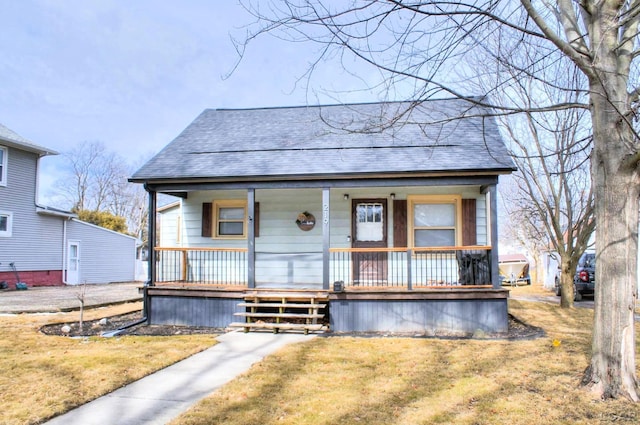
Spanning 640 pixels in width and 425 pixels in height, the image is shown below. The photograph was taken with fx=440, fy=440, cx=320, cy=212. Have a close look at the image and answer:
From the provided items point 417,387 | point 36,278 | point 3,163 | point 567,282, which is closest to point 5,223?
point 3,163

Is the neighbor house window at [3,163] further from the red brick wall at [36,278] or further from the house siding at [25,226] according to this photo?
the red brick wall at [36,278]

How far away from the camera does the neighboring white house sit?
1798 centimetres

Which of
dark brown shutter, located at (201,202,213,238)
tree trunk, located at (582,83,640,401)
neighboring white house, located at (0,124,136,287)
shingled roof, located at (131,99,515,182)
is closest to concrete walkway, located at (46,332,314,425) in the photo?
shingled roof, located at (131,99,515,182)

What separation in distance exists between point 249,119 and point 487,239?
7.00 metres

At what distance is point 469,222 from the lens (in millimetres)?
9578

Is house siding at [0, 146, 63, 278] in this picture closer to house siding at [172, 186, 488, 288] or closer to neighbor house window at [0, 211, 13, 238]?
neighbor house window at [0, 211, 13, 238]

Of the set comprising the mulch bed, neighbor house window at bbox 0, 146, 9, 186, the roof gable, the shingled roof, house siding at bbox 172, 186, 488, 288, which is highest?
the roof gable

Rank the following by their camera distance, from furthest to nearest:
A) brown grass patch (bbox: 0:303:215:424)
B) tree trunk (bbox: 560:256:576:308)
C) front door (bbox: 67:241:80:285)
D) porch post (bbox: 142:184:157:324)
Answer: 1. front door (bbox: 67:241:80:285)
2. tree trunk (bbox: 560:256:576:308)
3. porch post (bbox: 142:184:157:324)
4. brown grass patch (bbox: 0:303:215:424)

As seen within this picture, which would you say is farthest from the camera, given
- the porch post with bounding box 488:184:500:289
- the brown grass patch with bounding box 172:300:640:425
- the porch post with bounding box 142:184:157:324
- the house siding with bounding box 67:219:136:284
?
the house siding with bounding box 67:219:136:284

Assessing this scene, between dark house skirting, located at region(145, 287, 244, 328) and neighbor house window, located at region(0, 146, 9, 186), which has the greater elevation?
neighbor house window, located at region(0, 146, 9, 186)

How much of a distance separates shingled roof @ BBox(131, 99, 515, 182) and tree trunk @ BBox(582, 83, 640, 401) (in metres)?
3.12

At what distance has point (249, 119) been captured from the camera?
12.3m

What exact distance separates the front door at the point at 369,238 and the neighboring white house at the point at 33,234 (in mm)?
12375

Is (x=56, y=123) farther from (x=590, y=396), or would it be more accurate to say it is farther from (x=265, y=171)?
(x=590, y=396)
